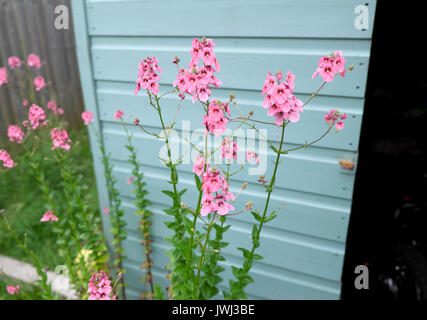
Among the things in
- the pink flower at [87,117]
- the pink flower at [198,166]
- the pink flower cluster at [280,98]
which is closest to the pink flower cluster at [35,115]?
the pink flower at [87,117]

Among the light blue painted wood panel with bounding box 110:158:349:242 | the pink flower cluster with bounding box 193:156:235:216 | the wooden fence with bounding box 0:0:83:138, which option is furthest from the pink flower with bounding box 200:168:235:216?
the wooden fence with bounding box 0:0:83:138

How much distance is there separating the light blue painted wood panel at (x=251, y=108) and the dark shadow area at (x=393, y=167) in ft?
1.64

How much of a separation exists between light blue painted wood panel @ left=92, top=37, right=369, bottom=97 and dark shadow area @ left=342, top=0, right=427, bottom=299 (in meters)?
0.59

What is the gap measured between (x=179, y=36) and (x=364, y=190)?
5.15ft

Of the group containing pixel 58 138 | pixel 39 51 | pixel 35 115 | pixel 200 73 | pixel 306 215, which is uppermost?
pixel 200 73

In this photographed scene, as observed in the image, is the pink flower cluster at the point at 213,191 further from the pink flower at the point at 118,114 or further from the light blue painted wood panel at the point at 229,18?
the pink flower at the point at 118,114

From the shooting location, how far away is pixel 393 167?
2330 mm

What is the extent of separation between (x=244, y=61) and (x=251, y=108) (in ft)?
0.74

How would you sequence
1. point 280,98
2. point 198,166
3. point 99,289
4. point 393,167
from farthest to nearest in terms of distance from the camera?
1. point 393,167
2. point 99,289
3. point 198,166
4. point 280,98

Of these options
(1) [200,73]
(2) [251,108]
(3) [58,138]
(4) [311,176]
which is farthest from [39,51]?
(1) [200,73]

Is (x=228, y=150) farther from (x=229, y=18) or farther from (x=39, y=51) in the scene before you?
(x=39, y=51)

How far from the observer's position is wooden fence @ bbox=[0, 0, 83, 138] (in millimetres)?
3713
